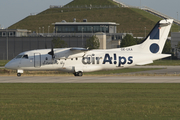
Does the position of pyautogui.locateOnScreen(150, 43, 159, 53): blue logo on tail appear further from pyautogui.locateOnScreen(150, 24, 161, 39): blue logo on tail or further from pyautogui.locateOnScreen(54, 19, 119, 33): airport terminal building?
pyautogui.locateOnScreen(54, 19, 119, 33): airport terminal building

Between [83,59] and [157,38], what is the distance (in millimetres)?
11119

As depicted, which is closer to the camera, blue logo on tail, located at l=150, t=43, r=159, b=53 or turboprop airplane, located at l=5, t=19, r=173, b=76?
turboprop airplane, located at l=5, t=19, r=173, b=76

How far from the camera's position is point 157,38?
146ft

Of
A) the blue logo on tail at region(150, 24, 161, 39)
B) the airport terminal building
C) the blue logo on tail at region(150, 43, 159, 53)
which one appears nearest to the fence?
the airport terminal building

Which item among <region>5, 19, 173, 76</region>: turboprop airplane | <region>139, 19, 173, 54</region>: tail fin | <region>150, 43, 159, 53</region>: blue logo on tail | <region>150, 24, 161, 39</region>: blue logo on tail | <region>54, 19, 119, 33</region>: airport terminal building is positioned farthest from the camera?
<region>54, 19, 119, 33</region>: airport terminal building

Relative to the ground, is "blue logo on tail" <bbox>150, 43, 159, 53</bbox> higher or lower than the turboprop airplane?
higher
